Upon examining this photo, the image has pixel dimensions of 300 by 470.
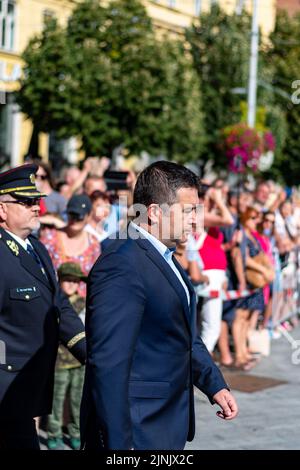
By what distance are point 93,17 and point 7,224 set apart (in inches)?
823

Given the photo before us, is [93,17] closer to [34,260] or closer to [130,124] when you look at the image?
[130,124]

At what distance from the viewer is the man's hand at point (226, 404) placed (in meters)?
3.97

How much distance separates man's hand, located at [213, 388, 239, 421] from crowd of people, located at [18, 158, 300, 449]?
313 centimetres

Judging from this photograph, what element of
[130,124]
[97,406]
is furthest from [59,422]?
[130,124]

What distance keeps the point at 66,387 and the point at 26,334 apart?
256 cm

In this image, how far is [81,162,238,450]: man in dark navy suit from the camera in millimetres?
3377

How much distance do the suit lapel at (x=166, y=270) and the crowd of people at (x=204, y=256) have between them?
343cm

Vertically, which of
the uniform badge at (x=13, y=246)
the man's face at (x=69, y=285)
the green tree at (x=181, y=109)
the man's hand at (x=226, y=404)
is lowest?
the man's hand at (x=226, y=404)

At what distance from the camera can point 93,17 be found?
25125 mm

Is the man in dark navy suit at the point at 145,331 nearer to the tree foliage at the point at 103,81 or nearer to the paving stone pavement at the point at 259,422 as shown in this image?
the paving stone pavement at the point at 259,422

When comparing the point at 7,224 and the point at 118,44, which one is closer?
the point at 7,224

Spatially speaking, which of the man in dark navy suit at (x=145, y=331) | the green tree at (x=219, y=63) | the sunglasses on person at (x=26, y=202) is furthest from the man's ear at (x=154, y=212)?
the green tree at (x=219, y=63)

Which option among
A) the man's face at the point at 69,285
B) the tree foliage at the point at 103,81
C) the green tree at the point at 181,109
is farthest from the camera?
the green tree at the point at 181,109

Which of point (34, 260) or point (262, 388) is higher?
point (34, 260)
